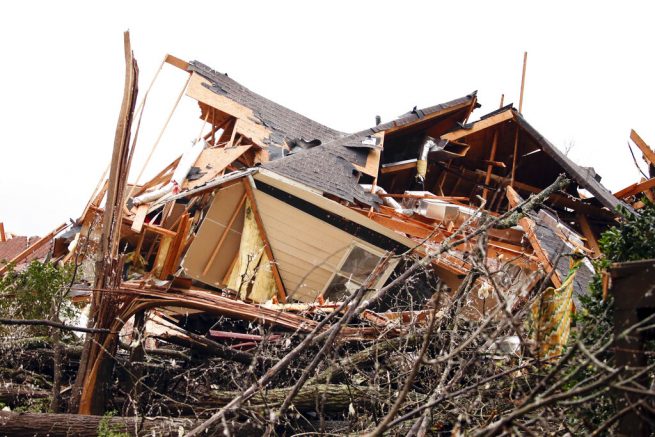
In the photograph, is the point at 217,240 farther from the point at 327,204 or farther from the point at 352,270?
the point at 352,270

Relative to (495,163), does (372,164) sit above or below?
below

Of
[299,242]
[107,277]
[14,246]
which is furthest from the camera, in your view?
[14,246]

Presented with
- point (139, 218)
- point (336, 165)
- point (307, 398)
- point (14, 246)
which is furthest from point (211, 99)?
point (307, 398)

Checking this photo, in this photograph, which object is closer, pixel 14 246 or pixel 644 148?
pixel 644 148

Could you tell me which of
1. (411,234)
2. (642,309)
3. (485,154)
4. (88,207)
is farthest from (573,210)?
(642,309)

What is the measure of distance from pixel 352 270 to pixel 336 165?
7.20ft

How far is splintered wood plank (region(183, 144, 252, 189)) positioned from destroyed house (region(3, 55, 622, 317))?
3 cm

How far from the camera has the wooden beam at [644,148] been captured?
12599mm

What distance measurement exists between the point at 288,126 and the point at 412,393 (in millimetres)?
8929

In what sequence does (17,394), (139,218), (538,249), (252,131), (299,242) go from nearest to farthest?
(17,394) < (538,249) < (299,242) < (139,218) < (252,131)

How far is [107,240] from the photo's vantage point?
21.7 ft

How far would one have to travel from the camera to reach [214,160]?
38.8 ft

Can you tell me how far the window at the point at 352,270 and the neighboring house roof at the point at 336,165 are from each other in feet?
3.17

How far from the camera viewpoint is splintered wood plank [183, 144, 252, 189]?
11.1m
